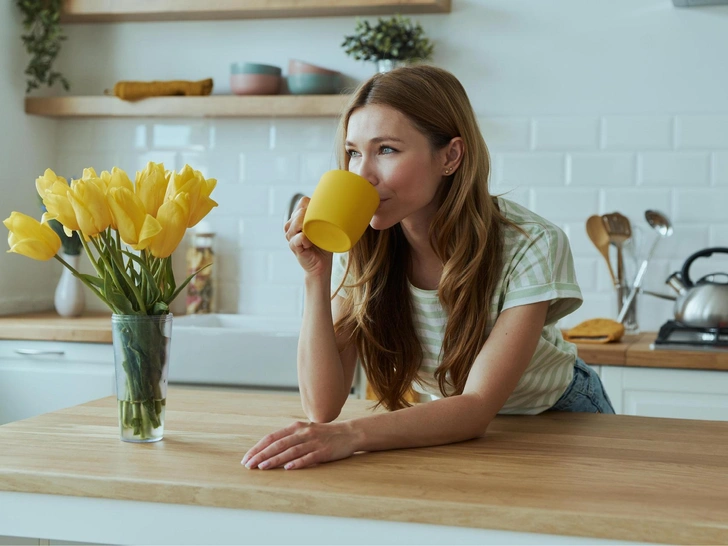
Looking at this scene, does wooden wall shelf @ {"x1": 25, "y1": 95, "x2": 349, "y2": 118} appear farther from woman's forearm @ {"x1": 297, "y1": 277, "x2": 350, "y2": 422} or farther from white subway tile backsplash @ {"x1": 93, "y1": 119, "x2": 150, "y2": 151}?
woman's forearm @ {"x1": 297, "y1": 277, "x2": 350, "y2": 422}

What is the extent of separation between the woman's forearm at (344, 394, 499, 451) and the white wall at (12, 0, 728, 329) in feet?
5.99

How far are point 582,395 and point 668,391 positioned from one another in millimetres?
825

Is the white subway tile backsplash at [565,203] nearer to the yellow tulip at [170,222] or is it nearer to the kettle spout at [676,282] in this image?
the kettle spout at [676,282]

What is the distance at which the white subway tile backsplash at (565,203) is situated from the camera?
303 centimetres

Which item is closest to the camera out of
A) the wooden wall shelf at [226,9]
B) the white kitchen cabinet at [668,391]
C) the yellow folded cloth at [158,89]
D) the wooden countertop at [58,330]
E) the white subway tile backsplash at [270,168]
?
the white kitchen cabinet at [668,391]

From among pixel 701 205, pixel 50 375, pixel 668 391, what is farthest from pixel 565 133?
pixel 50 375

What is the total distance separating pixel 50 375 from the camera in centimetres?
279

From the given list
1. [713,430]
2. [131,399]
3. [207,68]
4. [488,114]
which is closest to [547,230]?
[713,430]

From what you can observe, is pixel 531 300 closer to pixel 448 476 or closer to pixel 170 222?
pixel 448 476

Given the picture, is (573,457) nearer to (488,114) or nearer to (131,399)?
(131,399)

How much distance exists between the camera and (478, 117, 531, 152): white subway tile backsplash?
3.07 metres

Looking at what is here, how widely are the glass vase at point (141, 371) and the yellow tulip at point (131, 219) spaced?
0.36 feet

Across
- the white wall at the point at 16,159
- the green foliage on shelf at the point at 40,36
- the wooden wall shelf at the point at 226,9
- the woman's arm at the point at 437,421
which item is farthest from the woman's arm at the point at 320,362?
the green foliage on shelf at the point at 40,36

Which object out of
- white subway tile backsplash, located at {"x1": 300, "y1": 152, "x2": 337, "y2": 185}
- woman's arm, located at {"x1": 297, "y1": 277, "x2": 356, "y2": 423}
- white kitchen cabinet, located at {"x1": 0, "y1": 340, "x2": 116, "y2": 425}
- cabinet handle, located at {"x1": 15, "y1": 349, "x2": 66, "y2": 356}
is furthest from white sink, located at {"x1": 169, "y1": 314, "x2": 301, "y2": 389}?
woman's arm, located at {"x1": 297, "y1": 277, "x2": 356, "y2": 423}
